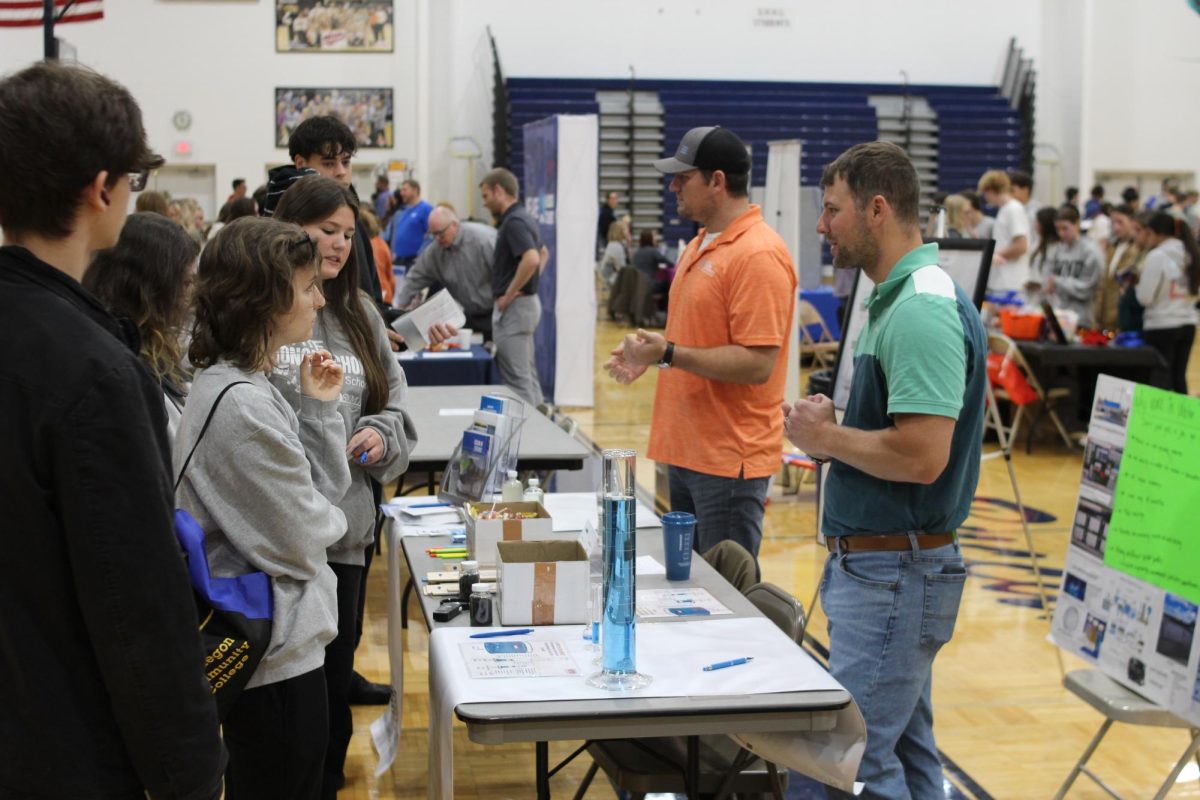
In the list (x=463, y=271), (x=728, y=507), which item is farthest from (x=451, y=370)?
(x=728, y=507)

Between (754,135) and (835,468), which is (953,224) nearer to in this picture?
(835,468)

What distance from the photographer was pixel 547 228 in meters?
10.0

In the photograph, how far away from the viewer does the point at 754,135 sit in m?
18.7

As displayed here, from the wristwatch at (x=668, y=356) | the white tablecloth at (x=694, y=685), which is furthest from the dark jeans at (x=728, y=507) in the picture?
the white tablecloth at (x=694, y=685)

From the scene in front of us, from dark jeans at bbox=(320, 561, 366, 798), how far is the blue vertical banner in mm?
7013

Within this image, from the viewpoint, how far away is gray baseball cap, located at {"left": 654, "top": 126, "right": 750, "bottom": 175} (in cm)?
346

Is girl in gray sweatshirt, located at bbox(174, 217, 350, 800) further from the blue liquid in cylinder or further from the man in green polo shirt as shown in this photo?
the man in green polo shirt

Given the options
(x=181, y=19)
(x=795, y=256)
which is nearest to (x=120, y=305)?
(x=795, y=256)

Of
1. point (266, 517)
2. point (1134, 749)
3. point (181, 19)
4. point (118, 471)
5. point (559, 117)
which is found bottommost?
point (1134, 749)

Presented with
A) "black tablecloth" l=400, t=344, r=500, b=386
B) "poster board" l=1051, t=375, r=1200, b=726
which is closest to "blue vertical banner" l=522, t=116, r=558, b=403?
"black tablecloth" l=400, t=344, r=500, b=386

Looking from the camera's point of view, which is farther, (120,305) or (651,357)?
(651,357)

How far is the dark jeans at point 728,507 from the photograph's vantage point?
351cm

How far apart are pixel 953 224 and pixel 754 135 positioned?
402 inches

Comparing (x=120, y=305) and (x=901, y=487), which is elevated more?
(x=120, y=305)
